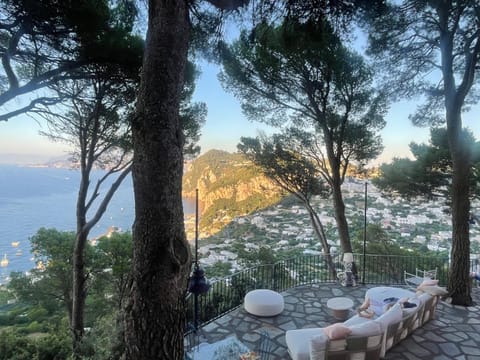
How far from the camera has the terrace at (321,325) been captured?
3.90 meters

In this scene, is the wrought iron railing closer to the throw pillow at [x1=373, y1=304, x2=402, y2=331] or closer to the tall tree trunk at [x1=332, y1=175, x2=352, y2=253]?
the tall tree trunk at [x1=332, y1=175, x2=352, y2=253]

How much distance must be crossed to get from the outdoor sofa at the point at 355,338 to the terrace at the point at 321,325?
36 centimetres

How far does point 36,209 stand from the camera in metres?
12.8

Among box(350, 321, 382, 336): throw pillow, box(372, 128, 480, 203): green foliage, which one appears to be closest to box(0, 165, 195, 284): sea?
box(350, 321, 382, 336): throw pillow

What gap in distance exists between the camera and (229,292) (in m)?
6.21

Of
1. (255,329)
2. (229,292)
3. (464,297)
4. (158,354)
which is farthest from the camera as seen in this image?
(229,292)

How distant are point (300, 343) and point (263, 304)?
5.13 ft

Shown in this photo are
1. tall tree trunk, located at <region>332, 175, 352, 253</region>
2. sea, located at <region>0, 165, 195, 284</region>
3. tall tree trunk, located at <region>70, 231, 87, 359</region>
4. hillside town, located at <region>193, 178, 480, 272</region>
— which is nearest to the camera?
tall tree trunk, located at <region>70, 231, 87, 359</region>

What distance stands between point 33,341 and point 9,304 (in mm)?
6871

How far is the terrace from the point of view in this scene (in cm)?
390

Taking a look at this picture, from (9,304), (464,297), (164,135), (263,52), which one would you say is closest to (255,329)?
(164,135)

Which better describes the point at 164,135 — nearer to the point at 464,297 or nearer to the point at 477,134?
the point at 464,297

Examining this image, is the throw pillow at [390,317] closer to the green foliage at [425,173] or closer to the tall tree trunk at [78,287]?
the green foliage at [425,173]

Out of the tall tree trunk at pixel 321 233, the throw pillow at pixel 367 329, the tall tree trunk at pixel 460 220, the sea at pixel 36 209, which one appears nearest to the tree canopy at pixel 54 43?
the sea at pixel 36 209
